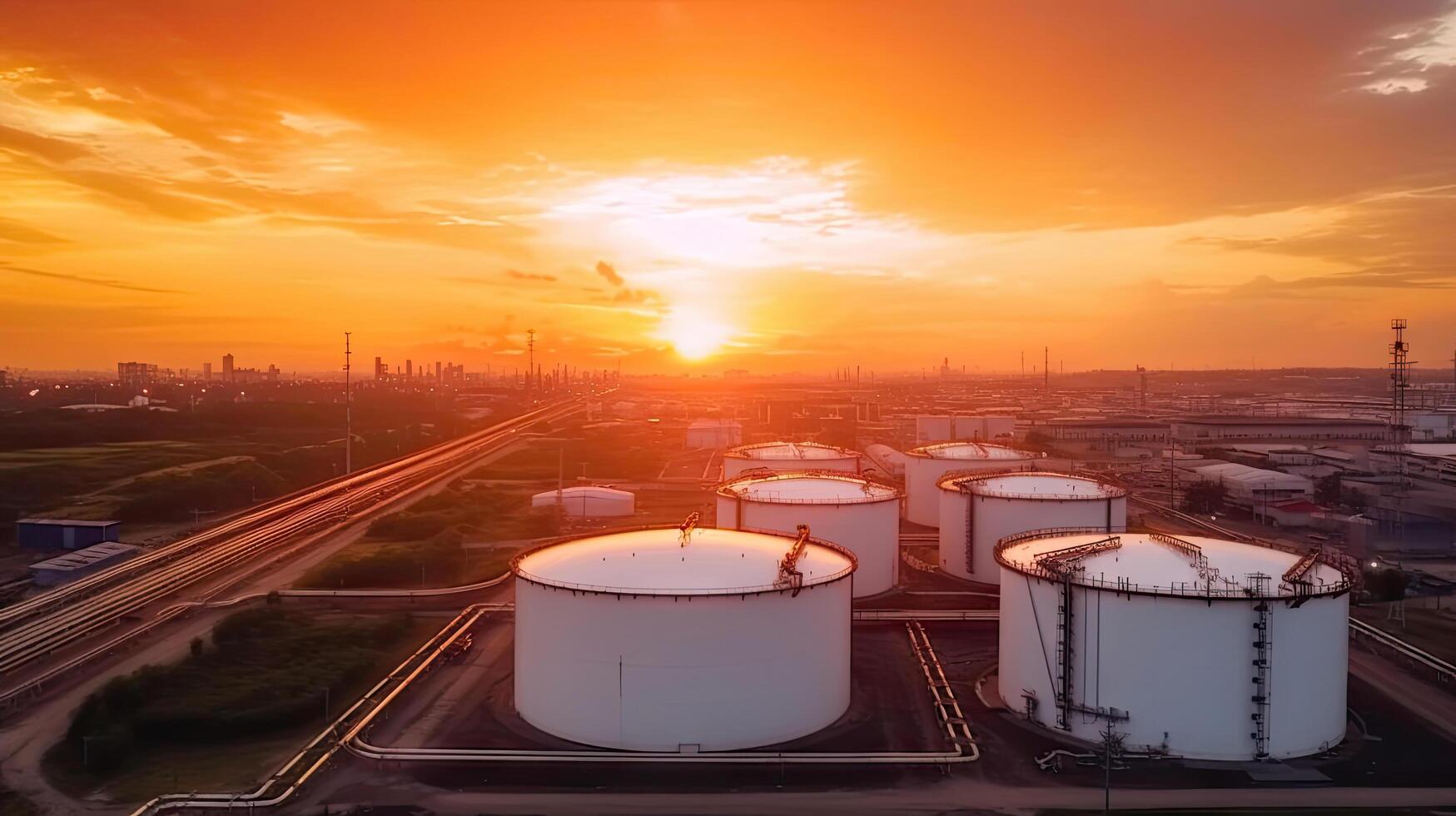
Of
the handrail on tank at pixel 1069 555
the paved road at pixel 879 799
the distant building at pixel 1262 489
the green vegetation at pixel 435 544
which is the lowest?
the paved road at pixel 879 799

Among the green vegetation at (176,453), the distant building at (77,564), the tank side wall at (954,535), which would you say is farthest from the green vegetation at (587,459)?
the tank side wall at (954,535)

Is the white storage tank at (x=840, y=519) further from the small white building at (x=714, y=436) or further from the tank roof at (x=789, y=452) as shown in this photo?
the small white building at (x=714, y=436)

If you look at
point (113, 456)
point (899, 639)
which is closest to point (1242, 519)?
point (899, 639)

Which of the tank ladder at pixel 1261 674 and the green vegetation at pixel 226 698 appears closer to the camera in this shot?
the green vegetation at pixel 226 698

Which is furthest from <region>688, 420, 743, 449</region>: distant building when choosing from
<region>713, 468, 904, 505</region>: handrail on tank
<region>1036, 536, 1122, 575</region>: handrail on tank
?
<region>1036, 536, 1122, 575</region>: handrail on tank

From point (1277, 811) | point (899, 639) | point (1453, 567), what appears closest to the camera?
point (1277, 811)

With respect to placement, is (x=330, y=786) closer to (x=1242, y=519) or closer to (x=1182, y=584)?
(x=1182, y=584)
